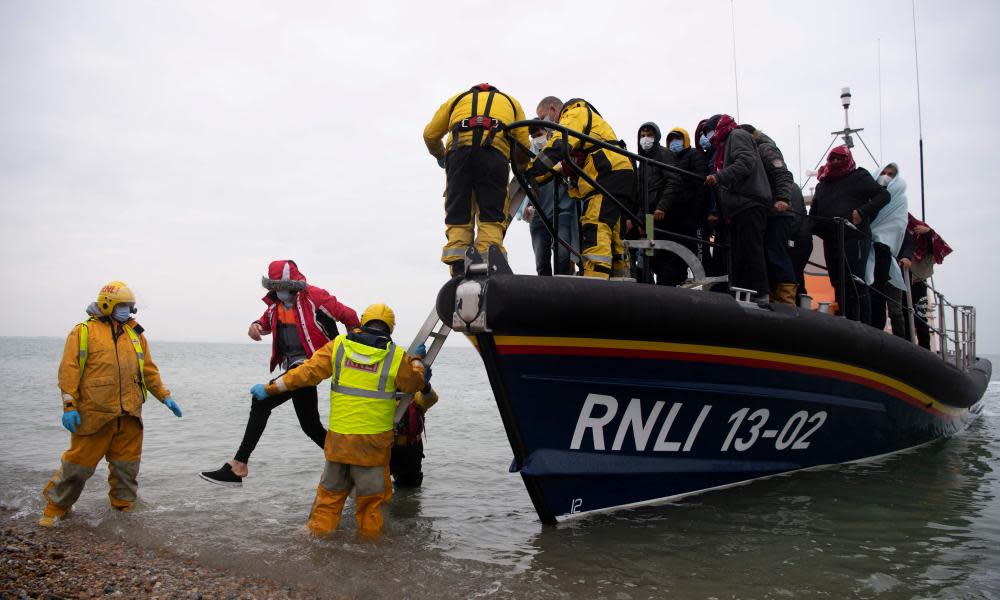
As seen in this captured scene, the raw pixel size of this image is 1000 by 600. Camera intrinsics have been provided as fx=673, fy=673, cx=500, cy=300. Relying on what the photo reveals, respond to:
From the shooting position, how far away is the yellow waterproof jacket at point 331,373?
3.79 m

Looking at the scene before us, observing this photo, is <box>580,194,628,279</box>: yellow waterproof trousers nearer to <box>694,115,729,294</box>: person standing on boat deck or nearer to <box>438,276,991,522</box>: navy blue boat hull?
<box>438,276,991,522</box>: navy blue boat hull

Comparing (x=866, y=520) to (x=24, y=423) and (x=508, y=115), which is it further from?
(x=24, y=423)

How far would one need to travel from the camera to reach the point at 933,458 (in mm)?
6520

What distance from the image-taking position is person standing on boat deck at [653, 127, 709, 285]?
5348 millimetres

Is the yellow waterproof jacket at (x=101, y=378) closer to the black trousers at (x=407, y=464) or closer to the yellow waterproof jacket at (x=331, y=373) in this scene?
the yellow waterproof jacket at (x=331, y=373)

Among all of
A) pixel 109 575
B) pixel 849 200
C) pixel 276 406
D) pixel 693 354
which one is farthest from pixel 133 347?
pixel 849 200

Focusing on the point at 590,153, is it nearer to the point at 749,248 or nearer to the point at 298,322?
the point at 749,248

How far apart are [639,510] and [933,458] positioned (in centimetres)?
392

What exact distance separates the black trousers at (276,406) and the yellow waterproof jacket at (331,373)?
0.21 m

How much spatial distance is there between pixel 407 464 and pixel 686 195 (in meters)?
3.10

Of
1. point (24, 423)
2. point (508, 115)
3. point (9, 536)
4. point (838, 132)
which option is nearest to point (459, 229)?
point (508, 115)

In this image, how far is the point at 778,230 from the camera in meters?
4.83

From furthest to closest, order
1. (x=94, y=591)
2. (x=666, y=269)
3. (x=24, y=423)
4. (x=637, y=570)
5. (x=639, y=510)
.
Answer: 1. (x=24, y=423)
2. (x=666, y=269)
3. (x=639, y=510)
4. (x=637, y=570)
5. (x=94, y=591)

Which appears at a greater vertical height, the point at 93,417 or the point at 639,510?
the point at 93,417
